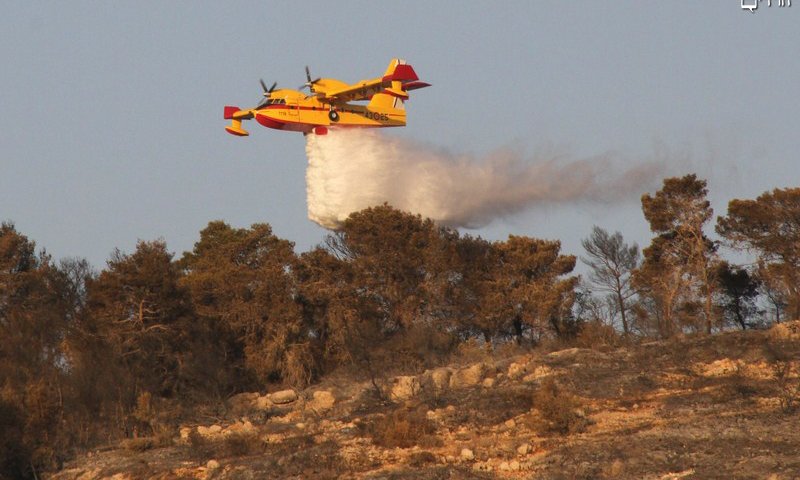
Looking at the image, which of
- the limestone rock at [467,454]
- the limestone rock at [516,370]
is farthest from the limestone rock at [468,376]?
the limestone rock at [467,454]

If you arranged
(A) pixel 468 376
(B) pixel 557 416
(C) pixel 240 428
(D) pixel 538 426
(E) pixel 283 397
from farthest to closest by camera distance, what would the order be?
(E) pixel 283 397
(A) pixel 468 376
(C) pixel 240 428
(D) pixel 538 426
(B) pixel 557 416

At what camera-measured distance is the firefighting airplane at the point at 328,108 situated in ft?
178

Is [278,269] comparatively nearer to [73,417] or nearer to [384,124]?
[384,124]

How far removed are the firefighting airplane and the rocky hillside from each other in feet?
58.1

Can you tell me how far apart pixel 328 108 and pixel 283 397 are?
17040mm

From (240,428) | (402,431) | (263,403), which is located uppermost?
(263,403)

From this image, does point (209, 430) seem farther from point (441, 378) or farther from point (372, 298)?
point (372, 298)

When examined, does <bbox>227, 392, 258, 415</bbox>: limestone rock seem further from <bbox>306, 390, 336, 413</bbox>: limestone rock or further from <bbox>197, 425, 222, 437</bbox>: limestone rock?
<bbox>197, 425, 222, 437</bbox>: limestone rock

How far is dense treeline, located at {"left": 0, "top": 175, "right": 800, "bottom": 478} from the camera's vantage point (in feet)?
161

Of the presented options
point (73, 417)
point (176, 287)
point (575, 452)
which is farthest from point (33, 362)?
point (575, 452)

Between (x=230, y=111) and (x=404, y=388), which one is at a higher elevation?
(x=230, y=111)

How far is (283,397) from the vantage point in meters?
41.8

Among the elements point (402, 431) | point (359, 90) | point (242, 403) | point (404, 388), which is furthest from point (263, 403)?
point (359, 90)

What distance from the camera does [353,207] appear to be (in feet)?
190
